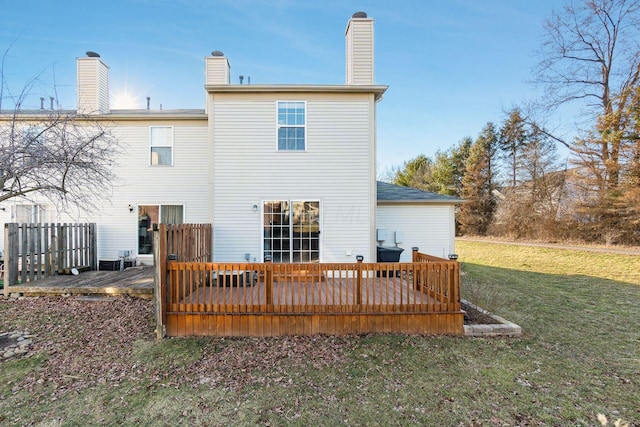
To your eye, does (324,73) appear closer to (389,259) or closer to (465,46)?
(465,46)

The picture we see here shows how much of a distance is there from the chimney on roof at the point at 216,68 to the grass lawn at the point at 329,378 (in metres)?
7.51

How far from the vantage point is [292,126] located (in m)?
7.58

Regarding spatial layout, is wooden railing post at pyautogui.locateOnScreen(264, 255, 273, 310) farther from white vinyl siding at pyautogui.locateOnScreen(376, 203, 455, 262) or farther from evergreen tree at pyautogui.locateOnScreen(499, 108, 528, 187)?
evergreen tree at pyautogui.locateOnScreen(499, 108, 528, 187)

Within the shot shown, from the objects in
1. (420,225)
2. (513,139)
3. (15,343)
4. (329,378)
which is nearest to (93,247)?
(15,343)

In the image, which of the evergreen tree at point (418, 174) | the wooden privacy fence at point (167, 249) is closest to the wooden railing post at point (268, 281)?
the wooden privacy fence at point (167, 249)

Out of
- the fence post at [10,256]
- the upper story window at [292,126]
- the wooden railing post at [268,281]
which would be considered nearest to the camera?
the wooden railing post at [268,281]

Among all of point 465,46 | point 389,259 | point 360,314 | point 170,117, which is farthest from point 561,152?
point 170,117

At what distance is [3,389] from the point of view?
3232 mm

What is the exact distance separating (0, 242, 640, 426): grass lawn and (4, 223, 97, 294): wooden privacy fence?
1493 millimetres

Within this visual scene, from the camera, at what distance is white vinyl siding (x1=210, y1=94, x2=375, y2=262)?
7.48 m

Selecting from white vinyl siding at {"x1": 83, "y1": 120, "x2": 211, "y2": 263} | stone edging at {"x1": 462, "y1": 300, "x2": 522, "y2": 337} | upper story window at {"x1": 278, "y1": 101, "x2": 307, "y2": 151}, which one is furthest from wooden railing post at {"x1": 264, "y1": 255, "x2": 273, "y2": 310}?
white vinyl siding at {"x1": 83, "y1": 120, "x2": 211, "y2": 263}

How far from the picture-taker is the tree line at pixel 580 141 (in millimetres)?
14961

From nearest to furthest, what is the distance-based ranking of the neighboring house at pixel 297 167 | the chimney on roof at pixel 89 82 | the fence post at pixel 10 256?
the fence post at pixel 10 256
the neighboring house at pixel 297 167
the chimney on roof at pixel 89 82

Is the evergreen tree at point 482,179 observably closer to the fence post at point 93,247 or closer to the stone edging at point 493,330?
the stone edging at point 493,330
